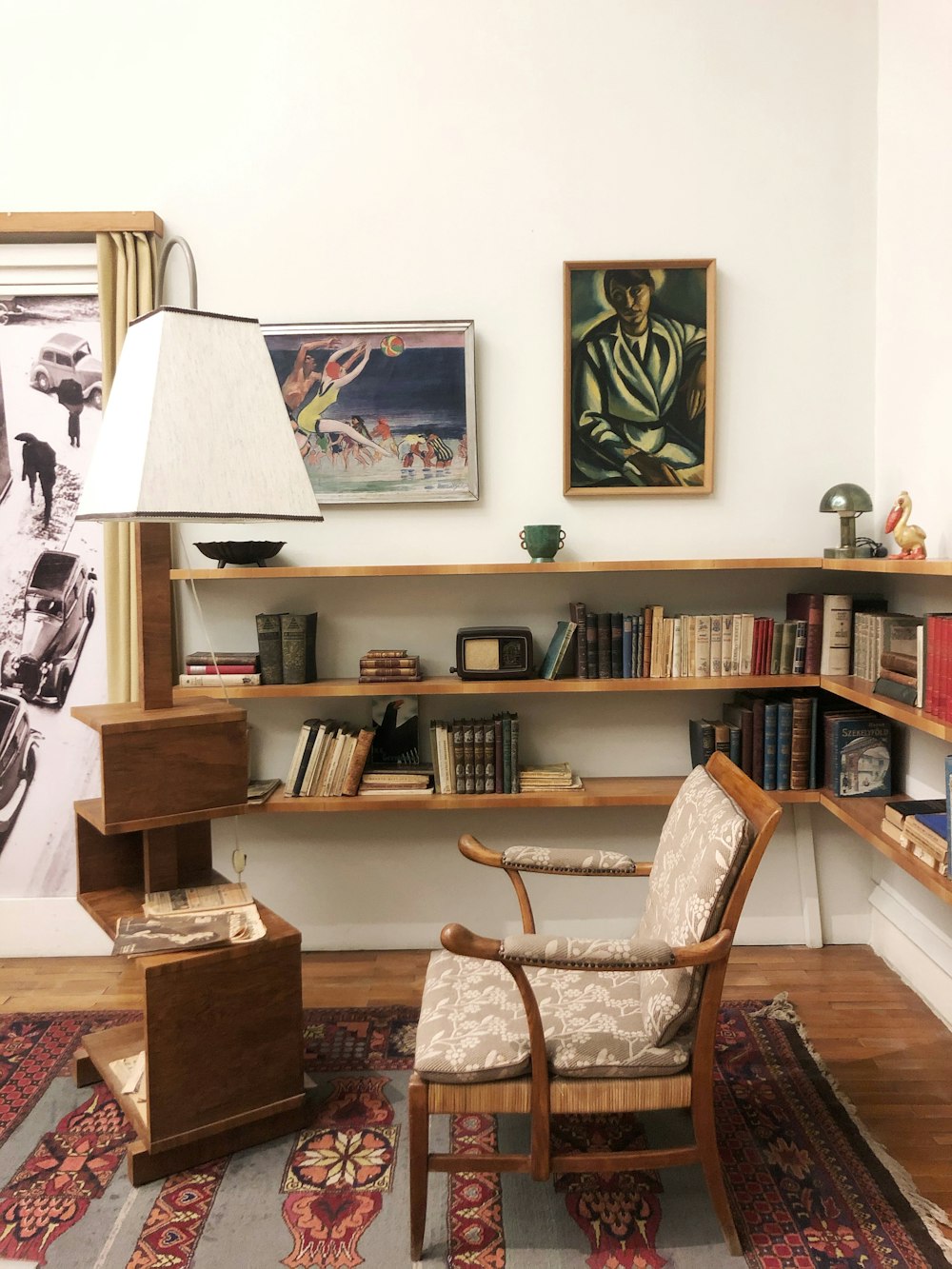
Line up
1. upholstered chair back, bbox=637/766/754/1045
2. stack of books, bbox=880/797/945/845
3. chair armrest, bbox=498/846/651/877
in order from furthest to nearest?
stack of books, bbox=880/797/945/845
chair armrest, bbox=498/846/651/877
upholstered chair back, bbox=637/766/754/1045

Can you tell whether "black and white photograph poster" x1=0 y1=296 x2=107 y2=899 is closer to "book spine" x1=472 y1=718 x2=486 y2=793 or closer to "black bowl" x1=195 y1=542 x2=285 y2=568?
"black bowl" x1=195 y1=542 x2=285 y2=568

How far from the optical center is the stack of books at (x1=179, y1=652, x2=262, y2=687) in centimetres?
313

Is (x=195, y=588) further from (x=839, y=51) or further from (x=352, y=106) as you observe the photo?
(x=839, y=51)

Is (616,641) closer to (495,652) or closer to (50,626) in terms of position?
(495,652)

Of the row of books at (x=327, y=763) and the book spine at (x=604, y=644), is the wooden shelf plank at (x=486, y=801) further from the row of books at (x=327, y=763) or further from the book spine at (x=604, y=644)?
the book spine at (x=604, y=644)

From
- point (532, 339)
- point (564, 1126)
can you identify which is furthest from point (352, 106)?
point (564, 1126)

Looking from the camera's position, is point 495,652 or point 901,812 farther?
point 495,652

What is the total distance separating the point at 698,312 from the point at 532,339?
571mm

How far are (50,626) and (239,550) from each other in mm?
820

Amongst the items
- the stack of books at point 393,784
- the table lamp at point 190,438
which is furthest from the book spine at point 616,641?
the table lamp at point 190,438

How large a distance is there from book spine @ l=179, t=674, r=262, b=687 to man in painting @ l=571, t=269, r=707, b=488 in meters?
1.28

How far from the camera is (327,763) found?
125 inches

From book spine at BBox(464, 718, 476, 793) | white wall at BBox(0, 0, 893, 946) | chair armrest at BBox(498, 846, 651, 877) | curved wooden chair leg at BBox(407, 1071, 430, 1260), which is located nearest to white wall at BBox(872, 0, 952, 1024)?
white wall at BBox(0, 0, 893, 946)

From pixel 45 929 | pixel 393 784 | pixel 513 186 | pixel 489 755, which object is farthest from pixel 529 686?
pixel 45 929
